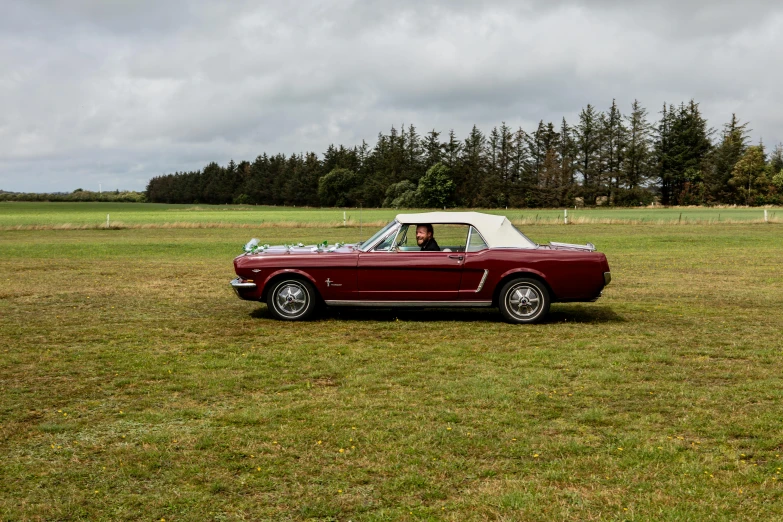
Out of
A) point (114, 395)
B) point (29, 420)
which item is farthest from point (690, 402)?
point (29, 420)

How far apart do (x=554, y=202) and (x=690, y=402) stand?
94.8m

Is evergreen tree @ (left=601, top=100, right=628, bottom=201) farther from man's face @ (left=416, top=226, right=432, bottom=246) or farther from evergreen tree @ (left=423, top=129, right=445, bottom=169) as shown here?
man's face @ (left=416, top=226, right=432, bottom=246)

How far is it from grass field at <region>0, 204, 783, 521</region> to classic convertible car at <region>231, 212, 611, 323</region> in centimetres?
41

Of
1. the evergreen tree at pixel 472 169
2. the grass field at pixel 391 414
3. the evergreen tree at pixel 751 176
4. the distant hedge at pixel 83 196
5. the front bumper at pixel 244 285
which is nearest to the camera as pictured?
the grass field at pixel 391 414

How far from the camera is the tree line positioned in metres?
93.4

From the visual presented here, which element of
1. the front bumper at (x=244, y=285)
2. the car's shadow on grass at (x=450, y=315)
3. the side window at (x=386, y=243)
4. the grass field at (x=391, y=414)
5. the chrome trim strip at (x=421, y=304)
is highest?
the side window at (x=386, y=243)

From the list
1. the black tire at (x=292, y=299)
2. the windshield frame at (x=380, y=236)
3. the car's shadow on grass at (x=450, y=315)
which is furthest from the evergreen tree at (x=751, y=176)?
the black tire at (x=292, y=299)

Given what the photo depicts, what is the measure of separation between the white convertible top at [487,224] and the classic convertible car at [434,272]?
0.05 feet

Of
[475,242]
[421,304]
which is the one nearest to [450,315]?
[421,304]

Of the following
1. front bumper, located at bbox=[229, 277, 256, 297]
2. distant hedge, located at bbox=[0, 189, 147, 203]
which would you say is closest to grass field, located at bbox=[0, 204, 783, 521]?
front bumper, located at bbox=[229, 277, 256, 297]

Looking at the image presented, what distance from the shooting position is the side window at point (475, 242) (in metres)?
10.4

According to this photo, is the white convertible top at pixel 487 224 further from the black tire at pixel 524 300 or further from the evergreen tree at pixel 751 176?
the evergreen tree at pixel 751 176

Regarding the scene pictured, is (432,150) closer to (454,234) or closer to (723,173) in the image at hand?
(723,173)

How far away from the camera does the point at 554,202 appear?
9869 centimetres
